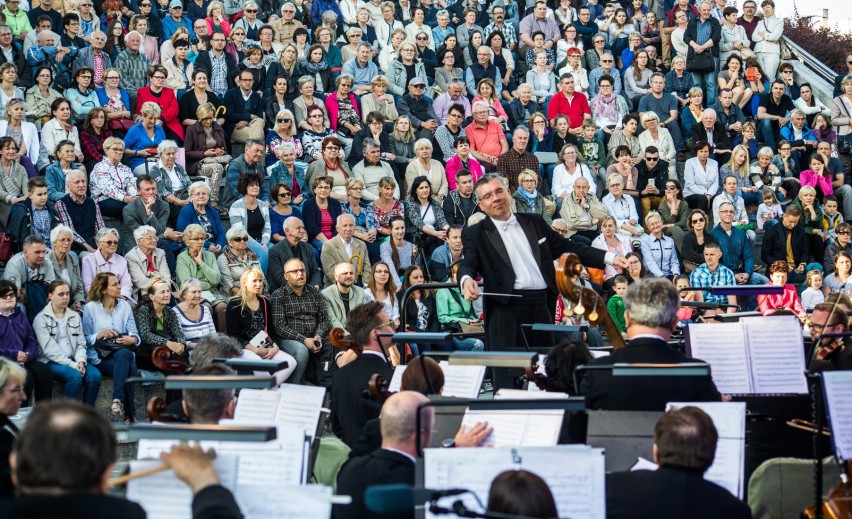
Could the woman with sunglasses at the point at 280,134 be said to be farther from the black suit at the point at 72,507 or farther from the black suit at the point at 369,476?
the black suit at the point at 72,507

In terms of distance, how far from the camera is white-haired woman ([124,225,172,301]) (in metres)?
10.3

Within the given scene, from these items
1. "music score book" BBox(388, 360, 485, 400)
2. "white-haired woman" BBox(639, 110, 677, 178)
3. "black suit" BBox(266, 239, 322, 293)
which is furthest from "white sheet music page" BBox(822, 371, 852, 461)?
"white-haired woman" BBox(639, 110, 677, 178)

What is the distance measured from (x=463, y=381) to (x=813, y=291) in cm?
732

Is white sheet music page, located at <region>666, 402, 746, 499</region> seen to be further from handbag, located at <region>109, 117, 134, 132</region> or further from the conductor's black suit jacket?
handbag, located at <region>109, 117, 134, 132</region>

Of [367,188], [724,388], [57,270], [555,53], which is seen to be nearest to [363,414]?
[724,388]

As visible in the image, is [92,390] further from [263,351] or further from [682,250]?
[682,250]

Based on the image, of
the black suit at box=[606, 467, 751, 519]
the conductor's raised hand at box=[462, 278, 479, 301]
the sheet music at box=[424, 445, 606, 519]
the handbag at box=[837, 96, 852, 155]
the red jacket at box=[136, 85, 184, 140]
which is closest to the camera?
the sheet music at box=[424, 445, 606, 519]

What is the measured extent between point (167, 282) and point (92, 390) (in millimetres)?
1236

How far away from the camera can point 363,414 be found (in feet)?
22.5

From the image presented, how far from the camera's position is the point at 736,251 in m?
13.3

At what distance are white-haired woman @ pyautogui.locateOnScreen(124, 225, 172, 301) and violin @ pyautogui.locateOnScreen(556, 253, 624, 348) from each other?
16.2 feet

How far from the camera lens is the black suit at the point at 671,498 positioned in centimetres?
422

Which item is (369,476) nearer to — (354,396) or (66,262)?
(354,396)

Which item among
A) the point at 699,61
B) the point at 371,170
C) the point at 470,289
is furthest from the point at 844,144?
the point at 470,289
